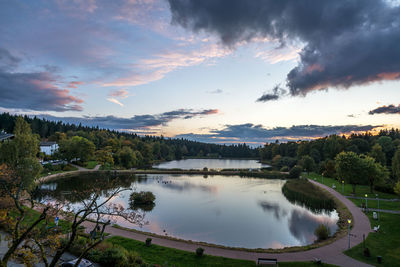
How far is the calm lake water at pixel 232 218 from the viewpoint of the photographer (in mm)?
27875

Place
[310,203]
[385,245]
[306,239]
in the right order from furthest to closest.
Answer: [310,203], [306,239], [385,245]

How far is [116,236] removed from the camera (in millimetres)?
23953

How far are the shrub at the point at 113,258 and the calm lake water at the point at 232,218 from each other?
4982 mm

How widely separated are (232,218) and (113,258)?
69.5 feet

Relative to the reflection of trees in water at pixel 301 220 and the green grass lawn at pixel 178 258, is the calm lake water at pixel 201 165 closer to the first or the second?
the reflection of trees in water at pixel 301 220

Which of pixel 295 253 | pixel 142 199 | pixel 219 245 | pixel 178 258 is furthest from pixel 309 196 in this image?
pixel 178 258

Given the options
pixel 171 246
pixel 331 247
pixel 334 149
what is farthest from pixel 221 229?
pixel 334 149

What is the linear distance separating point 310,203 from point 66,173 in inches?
2460

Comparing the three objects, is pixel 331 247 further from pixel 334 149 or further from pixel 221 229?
pixel 334 149

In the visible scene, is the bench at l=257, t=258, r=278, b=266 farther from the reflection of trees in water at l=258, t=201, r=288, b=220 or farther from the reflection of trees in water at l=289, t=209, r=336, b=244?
the reflection of trees in water at l=258, t=201, r=288, b=220

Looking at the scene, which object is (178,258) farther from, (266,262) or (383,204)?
(383,204)

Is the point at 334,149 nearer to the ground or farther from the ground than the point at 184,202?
farther from the ground

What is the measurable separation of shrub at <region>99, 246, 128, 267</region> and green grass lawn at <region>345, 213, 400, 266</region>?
18.2m

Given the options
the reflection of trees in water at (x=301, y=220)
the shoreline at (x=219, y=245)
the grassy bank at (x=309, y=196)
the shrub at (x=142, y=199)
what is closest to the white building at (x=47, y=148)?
the shoreline at (x=219, y=245)
